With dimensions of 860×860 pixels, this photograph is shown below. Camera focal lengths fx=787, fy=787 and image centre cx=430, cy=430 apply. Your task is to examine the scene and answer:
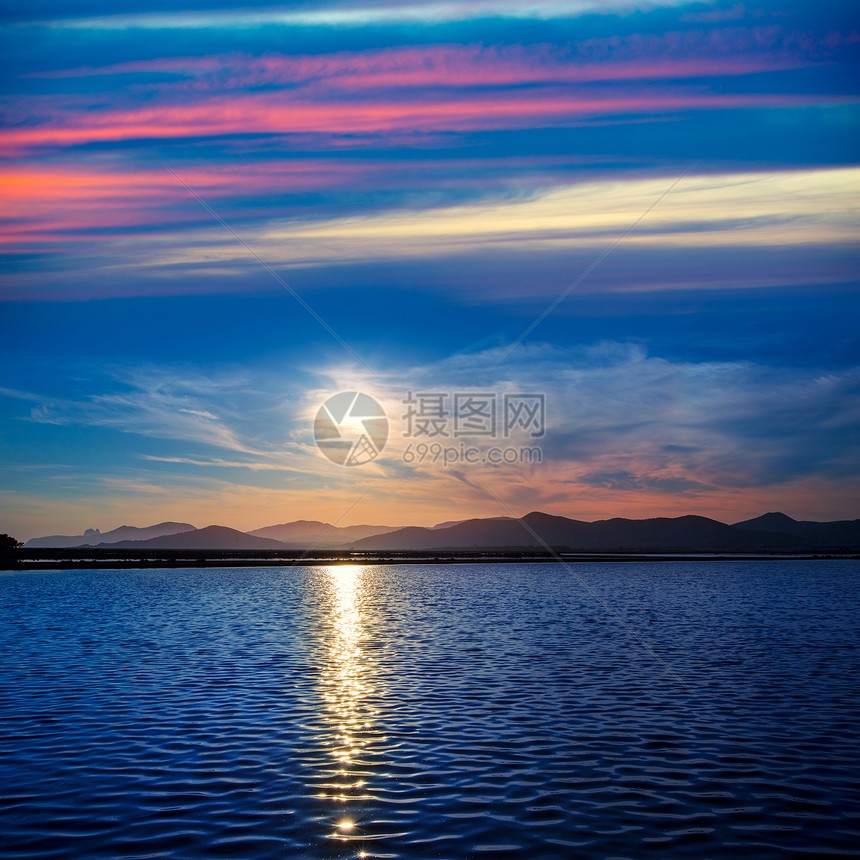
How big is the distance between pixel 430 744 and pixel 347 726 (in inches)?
130

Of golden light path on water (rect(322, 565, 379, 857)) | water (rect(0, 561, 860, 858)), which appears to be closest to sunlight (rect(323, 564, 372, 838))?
golden light path on water (rect(322, 565, 379, 857))

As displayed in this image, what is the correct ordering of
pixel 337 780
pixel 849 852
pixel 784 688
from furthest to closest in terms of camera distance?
1. pixel 784 688
2. pixel 337 780
3. pixel 849 852

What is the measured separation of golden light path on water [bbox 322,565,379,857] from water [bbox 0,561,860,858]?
3.9 inches

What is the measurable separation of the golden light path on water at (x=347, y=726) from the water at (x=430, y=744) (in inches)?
3.9

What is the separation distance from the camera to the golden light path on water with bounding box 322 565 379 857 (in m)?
15.1

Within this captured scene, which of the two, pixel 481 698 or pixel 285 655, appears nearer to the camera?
pixel 481 698

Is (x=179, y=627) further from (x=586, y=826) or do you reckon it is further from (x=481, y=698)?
(x=586, y=826)

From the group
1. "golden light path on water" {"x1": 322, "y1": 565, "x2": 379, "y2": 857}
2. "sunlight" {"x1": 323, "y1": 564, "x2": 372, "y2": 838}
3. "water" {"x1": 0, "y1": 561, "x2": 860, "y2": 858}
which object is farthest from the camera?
"sunlight" {"x1": 323, "y1": 564, "x2": 372, "y2": 838}

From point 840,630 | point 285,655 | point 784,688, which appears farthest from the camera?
point 840,630

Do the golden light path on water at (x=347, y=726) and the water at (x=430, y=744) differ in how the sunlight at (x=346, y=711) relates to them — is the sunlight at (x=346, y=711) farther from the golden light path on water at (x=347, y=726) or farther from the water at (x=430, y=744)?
the water at (x=430, y=744)

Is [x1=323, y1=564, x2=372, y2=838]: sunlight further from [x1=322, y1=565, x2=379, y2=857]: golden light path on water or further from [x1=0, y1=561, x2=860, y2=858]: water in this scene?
[x1=0, y1=561, x2=860, y2=858]: water

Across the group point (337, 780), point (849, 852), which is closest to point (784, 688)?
point (849, 852)

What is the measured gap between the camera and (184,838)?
13.8 m

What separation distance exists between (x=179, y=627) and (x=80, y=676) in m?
19.6
